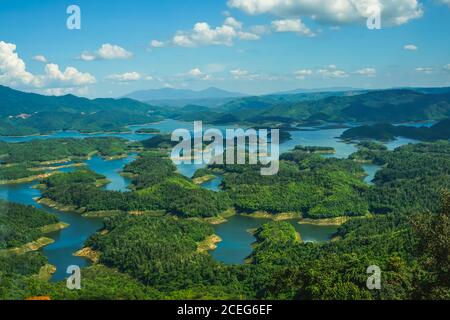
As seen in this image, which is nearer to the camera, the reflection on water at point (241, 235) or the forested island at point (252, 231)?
the forested island at point (252, 231)

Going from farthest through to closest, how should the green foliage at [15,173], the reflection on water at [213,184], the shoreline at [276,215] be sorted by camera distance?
the green foliage at [15,173] < the reflection on water at [213,184] < the shoreline at [276,215]

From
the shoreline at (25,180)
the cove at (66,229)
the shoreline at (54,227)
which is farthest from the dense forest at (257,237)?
the shoreline at (25,180)

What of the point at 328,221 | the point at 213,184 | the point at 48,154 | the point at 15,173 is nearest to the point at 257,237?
the point at 328,221

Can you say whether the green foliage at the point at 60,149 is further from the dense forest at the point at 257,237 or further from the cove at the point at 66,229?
the dense forest at the point at 257,237

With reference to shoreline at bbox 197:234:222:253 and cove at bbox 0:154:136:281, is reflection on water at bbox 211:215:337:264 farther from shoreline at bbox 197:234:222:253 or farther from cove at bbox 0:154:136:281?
cove at bbox 0:154:136:281

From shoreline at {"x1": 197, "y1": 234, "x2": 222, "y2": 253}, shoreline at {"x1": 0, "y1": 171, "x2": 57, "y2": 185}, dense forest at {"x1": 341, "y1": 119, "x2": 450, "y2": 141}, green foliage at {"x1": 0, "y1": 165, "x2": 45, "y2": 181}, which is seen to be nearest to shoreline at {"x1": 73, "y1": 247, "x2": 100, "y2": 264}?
shoreline at {"x1": 197, "y1": 234, "x2": 222, "y2": 253}

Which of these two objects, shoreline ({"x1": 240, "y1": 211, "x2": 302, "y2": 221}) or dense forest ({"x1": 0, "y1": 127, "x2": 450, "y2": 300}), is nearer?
dense forest ({"x1": 0, "y1": 127, "x2": 450, "y2": 300})

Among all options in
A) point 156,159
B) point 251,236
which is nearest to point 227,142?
point 156,159

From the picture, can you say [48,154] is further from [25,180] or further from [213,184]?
[213,184]

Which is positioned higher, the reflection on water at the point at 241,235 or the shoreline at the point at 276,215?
the shoreline at the point at 276,215
